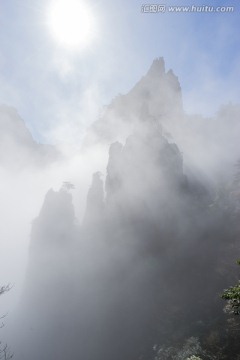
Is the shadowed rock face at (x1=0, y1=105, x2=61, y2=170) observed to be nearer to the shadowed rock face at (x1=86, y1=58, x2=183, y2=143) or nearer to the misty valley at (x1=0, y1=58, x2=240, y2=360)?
the misty valley at (x1=0, y1=58, x2=240, y2=360)

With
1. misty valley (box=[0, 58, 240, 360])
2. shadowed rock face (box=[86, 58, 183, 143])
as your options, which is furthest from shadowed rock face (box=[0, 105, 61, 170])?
shadowed rock face (box=[86, 58, 183, 143])

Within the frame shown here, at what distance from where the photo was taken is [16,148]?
158 meters

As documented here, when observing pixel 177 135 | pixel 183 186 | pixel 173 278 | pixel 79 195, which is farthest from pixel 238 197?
pixel 79 195

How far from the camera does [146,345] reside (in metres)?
45.1

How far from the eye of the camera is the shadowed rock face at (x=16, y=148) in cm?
15662

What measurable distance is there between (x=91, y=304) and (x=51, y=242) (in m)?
30.0

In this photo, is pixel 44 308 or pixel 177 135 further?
pixel 177 135

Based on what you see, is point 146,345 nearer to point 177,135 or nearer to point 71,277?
point 71,277

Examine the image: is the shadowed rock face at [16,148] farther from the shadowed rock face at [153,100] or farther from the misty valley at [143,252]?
the shadowed rock face at [153,100]

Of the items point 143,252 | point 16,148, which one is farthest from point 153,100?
point 16,148

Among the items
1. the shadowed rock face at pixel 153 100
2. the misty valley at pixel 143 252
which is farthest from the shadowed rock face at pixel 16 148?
the shadowed rock face at pixel 153 100

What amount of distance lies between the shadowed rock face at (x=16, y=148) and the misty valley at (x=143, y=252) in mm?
42317

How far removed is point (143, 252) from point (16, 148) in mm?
113769

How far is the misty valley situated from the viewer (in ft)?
155
